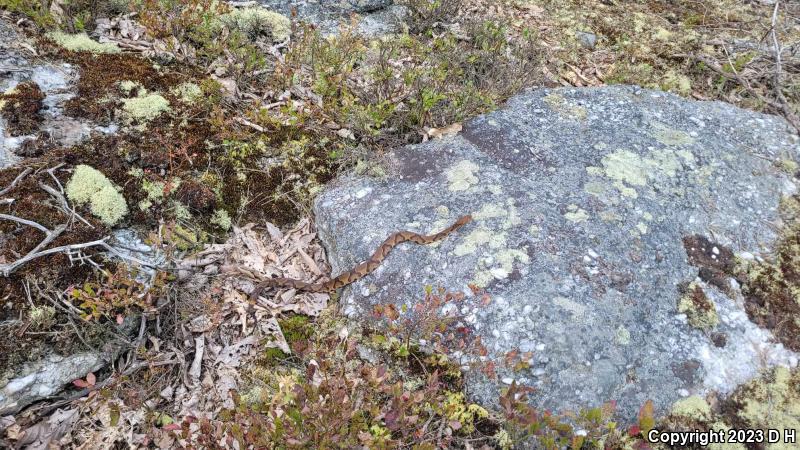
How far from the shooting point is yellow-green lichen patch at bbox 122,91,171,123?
187 inches

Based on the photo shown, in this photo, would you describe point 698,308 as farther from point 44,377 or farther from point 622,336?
point 44,377

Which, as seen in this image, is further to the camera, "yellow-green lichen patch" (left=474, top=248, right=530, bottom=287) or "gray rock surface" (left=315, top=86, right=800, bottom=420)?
"yellow-green lichen patch" (left=474, top=248, right=530, bottom=287)

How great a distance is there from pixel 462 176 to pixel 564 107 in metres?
1.65

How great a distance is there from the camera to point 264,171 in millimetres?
4762

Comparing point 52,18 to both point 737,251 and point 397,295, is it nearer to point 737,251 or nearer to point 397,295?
point 397,295

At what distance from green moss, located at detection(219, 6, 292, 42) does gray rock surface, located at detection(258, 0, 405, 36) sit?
335 mm

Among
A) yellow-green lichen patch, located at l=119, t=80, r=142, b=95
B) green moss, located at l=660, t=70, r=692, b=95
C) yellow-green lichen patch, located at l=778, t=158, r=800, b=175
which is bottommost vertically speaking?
yellow-green lichen patch, located at l=778, t=158, r=800, b=175

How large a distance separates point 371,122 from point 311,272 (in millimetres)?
1695

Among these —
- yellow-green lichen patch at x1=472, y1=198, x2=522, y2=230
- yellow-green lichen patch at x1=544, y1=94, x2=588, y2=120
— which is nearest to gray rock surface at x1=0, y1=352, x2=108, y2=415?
yellow-green lichen patch at x1=472, y1=198, x2=522, y2=230

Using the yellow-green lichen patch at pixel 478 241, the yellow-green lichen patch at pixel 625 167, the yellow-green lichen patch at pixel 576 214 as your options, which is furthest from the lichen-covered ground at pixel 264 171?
the yellow-green lichen patch at pixel 576 214

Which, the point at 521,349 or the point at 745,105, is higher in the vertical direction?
the point at 745,105

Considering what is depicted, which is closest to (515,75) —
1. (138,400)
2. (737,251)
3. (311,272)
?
(737,251)

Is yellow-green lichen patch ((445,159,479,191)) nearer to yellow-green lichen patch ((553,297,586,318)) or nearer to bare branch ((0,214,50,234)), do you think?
yellow-green lichen patch ((553,297,586,318))

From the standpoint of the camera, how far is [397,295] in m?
3.94
